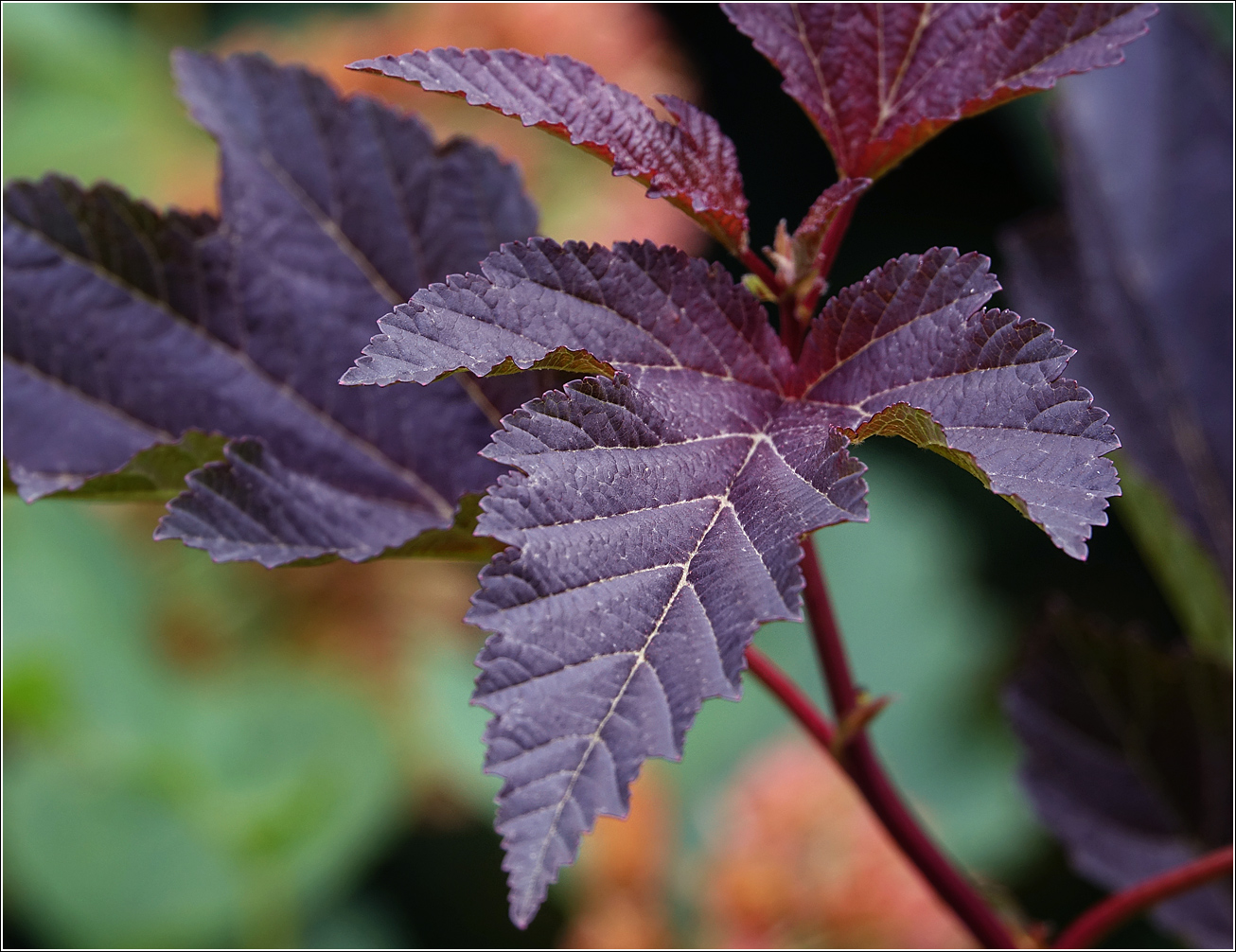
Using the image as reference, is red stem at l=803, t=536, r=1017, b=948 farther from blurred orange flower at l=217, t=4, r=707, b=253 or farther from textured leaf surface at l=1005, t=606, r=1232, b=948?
blurred orange flower at l=217, t=4, r=707, b=253

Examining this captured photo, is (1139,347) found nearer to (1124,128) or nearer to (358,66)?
(1124,128)

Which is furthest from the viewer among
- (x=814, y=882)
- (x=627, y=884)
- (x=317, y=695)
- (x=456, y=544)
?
(x=317, y=695)

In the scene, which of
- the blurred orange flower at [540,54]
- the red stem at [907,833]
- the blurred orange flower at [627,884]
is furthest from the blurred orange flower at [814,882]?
the blurred orange flower at [540,54]

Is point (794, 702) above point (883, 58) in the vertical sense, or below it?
below

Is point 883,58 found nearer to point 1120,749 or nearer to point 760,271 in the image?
point 760,271

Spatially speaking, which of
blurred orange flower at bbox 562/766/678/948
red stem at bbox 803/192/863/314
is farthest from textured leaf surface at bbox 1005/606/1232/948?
blurred orange flower at bbox 562/766/678/948

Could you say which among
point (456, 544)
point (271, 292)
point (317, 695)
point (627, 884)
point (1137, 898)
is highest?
point (271, 292)

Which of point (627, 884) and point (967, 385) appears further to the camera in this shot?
point (627, 884)

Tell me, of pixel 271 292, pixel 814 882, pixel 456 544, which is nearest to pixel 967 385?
pixel 456 544
